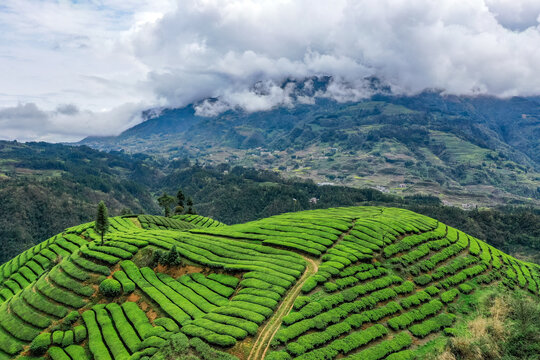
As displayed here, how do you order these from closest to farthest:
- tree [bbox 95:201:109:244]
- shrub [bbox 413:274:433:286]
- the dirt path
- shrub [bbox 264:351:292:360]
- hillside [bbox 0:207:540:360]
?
shrub [bbox 264:351:292:360], the dirt path, hillside [bbox 0:207:540:360], shrub [bbox 413:274:433:286], tree [bbox 95:201:109:244]

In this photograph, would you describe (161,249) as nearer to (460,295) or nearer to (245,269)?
(245,269)

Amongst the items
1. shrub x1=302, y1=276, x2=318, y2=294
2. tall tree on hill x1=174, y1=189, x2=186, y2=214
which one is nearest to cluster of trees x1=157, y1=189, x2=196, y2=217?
tall tree on hill x1=174, y1=189, x2=186, y2=214

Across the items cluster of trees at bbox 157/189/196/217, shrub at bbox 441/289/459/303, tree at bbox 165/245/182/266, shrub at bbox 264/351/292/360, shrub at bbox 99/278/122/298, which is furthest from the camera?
cluster of trees at bbox 157/189/196/217

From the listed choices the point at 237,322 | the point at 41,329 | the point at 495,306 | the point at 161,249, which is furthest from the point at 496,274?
the point at 41,329

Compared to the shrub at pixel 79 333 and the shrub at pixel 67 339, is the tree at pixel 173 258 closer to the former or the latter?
the shrub at pixel 79 333

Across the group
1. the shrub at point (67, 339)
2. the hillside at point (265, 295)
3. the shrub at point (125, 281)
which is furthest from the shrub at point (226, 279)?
the shrub at point (67, 339)

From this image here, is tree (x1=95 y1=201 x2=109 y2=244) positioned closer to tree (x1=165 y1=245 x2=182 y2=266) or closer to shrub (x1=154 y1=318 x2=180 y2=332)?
tree (x1=165 y1=245 x2=182 y2=266)
